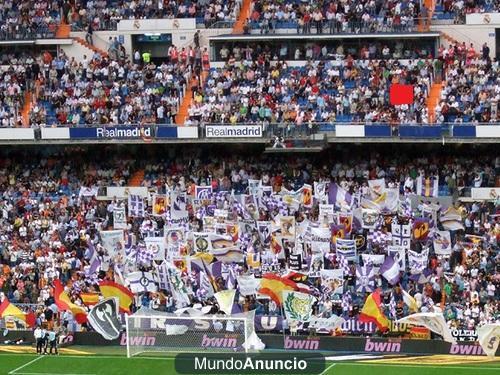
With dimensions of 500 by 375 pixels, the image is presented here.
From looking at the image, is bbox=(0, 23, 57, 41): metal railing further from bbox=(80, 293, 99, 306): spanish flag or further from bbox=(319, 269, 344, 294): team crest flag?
bbox=(319, 269, 344, 294): team crest flag

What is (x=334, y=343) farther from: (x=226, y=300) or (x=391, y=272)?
(x=226, y=300)

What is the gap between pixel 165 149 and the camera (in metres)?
48.8

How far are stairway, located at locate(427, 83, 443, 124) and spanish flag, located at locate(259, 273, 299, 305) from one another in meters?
8.78

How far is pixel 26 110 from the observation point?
49.5m

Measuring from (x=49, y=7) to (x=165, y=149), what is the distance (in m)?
7.98

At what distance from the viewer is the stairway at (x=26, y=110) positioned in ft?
160

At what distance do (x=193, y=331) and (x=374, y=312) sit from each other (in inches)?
191

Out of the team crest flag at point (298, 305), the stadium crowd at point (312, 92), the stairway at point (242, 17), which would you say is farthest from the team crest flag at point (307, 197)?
the stairway at point (242, 17)

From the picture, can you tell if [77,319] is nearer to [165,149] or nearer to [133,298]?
[133,298]

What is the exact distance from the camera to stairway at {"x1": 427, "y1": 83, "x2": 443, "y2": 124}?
44.9 m

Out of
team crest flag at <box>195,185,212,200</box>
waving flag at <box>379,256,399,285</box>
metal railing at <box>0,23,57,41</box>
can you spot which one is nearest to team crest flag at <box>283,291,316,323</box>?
waving flag at <box>379,256,399,285</box>

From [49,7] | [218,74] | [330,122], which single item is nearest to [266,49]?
[218,74]

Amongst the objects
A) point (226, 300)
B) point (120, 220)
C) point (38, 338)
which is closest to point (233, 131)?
point (120, 220)

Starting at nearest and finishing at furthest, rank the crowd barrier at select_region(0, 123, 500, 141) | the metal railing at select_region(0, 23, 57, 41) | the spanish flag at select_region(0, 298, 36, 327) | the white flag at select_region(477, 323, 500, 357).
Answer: the white flag at select_region(477, 323, 500, 357) < the spanish flag at select_region(0, 298, 36, 327) < the crowd barrier at select_region(0, 123, 500, 141) < the metal railing at select_region(0, 23, 57, 41)
